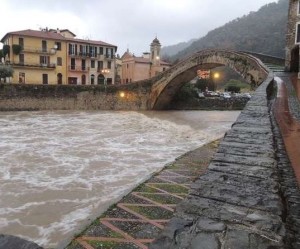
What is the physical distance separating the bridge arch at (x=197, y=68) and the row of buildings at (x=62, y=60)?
13800 mm

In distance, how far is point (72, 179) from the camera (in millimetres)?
9852

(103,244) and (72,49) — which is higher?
(72,49)

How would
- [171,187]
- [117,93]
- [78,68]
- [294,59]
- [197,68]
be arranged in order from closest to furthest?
[171,187]
[294,59]
[197,68]
[117,93]
[78,68]

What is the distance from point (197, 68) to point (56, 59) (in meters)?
19.9

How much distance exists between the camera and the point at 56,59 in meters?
42.7

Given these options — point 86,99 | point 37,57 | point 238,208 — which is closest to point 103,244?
point 238,208

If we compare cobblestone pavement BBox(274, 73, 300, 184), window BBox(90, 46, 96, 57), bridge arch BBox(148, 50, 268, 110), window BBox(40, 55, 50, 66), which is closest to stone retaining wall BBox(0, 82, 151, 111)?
bridge arch BBox(148, 50, 268, 110)

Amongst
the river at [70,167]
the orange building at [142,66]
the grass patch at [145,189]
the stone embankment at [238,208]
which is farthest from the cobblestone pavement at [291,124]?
the orange building at [142,66]

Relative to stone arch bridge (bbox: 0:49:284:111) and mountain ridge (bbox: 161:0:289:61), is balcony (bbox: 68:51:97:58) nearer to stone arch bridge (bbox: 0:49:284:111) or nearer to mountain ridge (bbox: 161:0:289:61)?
stone arch bridge (bbox: 0:49:284:111)

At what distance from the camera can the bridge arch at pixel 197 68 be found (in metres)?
24.2

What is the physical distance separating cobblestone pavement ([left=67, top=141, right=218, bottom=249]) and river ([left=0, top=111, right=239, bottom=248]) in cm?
58

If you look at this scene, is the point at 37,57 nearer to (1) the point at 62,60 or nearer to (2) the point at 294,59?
(1) the point at 62,60

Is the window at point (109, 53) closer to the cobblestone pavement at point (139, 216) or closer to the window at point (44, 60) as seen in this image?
the window at point (44, 60)

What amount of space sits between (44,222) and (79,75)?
39.9 m
